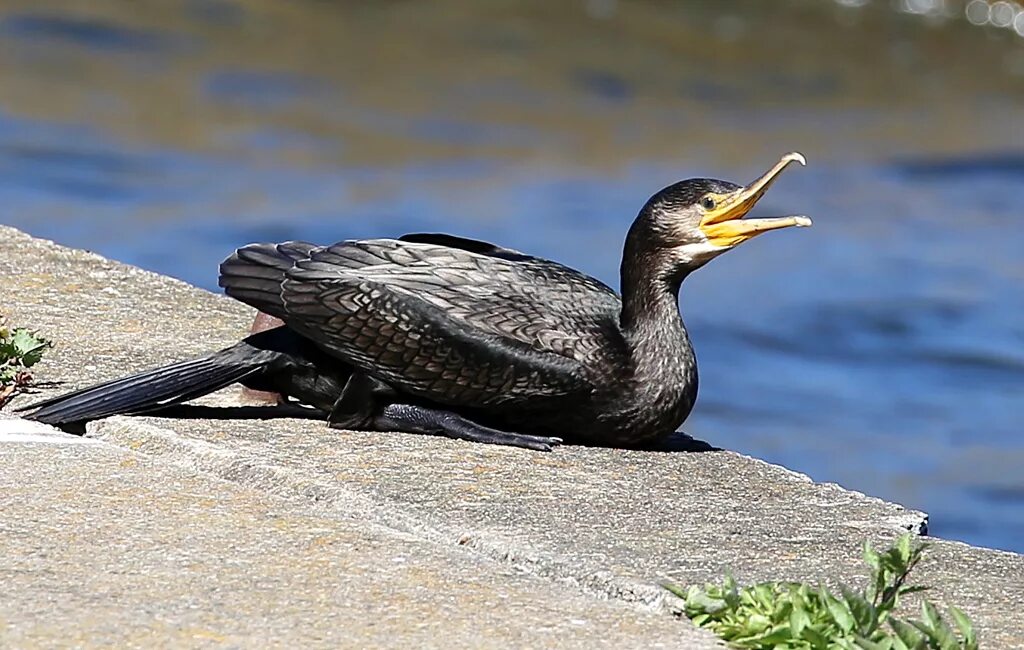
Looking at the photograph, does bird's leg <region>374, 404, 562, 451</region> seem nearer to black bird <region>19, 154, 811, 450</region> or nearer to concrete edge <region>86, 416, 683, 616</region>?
black bird <region>19, 154, 811, 450</region>

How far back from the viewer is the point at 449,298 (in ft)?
17.6

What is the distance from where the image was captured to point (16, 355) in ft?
18.2

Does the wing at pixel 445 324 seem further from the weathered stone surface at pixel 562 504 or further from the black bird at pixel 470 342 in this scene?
the weathered stone surface at pixel 562 504

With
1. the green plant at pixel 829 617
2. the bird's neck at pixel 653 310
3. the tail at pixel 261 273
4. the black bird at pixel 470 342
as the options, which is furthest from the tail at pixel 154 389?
the green plant at pixel 829 617

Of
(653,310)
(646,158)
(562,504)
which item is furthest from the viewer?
(646,158)

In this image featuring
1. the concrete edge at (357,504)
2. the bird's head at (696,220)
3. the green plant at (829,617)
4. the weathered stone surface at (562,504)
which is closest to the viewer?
the green plant at (829,617)

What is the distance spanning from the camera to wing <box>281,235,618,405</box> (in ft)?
17.4

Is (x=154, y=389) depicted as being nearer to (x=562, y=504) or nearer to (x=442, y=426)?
(x=442, y=426)

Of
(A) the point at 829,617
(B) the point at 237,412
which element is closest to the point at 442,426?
(B) the point at 237,412

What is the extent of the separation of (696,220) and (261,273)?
1.17 metres

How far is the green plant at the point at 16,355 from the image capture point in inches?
217

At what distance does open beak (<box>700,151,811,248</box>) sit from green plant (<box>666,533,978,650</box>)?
152 cm

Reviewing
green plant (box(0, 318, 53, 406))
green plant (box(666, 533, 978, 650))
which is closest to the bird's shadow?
green plant (box(0, 318, 53, 406))

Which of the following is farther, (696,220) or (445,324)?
(696,220)
